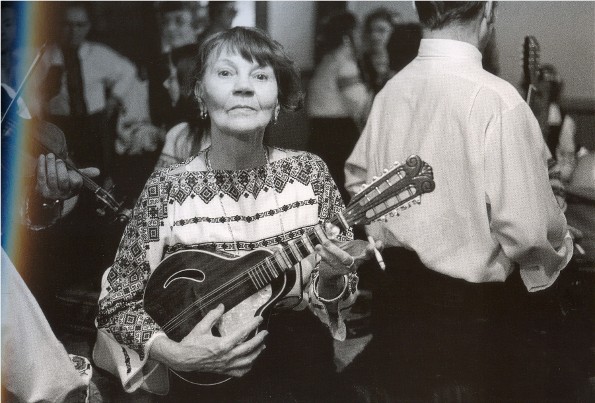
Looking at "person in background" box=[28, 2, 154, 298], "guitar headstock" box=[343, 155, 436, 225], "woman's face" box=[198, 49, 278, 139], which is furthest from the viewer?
"person in background" box=[28, 2, 154, 298]

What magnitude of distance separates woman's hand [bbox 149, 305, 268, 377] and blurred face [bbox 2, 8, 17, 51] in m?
1.06

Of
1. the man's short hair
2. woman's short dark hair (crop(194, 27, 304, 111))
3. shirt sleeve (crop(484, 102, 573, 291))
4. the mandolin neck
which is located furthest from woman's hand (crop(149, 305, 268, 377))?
the man's short hair

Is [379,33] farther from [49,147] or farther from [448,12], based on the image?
[49,147]

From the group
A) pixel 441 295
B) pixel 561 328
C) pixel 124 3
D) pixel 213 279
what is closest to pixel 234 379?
pixel 213 279

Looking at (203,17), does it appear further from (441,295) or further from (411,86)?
(441,295)

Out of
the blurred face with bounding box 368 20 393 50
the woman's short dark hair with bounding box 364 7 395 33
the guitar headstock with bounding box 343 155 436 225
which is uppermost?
the woman's short dark hair with bounding box 364 7 395 33

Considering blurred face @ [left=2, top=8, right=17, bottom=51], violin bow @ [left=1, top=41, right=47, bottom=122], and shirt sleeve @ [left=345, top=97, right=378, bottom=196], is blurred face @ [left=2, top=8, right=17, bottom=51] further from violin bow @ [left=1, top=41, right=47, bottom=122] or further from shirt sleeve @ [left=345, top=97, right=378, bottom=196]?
shirt sleeve @ [left=345, top=97, right=378, bottom=196]

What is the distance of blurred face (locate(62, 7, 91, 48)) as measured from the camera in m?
2.21

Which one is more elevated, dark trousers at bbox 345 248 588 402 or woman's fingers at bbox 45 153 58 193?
woman's fingers at bbox 45 153 58 193

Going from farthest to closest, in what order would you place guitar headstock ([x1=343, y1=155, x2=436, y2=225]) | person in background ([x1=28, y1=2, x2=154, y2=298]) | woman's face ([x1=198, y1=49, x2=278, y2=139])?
1. person in background ([x1=28, y1=2, x2=154, y2=298])
2. woman's face ([x1=198, y1=49, x2=278, y2=139])
3. guitar headstock ([x1=343, y1=155, x2=436, y2=225])

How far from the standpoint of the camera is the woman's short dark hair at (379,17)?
6.98 ft

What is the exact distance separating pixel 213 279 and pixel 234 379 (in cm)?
33

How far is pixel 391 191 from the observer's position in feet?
6.42

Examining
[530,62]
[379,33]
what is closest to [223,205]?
[379,33]
